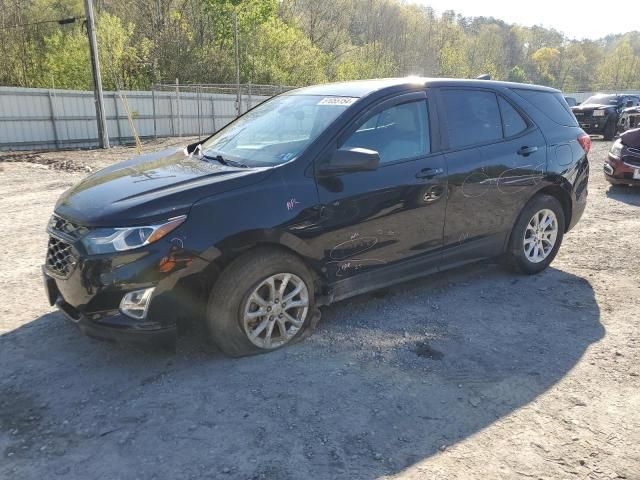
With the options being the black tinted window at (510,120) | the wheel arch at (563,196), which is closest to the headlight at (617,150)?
the wheel arch at (563,196)

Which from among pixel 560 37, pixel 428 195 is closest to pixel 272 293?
pixel 428 195

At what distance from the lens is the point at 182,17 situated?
3316cm

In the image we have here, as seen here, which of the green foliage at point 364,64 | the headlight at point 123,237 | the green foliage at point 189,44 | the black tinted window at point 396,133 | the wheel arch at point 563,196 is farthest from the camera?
the green foliage at point 364,64

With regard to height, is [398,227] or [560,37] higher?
[560,37]

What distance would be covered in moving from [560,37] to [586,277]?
128 metres

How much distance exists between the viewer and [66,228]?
317 centimetres

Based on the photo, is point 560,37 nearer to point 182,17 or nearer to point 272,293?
point 182,17

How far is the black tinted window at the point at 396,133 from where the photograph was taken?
3.69 meters

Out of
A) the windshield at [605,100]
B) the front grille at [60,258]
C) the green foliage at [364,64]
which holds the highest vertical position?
the green foliage at [364,64]

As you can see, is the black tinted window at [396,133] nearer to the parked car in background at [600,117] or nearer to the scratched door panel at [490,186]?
the scratched door panel at [490,186]

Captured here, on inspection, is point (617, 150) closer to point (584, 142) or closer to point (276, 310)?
point (584, 142)

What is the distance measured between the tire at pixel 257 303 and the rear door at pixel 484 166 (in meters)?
1.45

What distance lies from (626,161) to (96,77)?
15.8m

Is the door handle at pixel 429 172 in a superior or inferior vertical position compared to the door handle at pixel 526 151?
inferior
